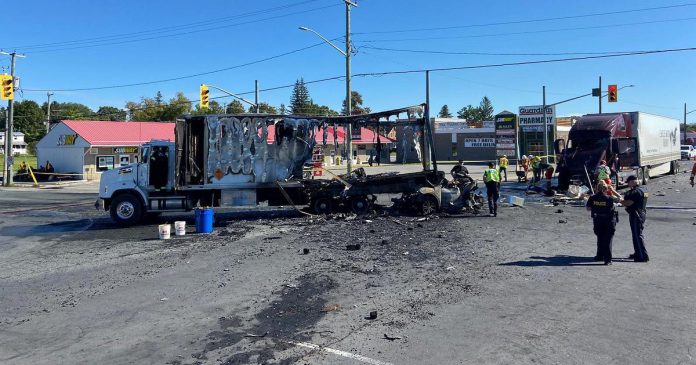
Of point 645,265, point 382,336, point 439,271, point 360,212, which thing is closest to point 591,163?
point 360,212

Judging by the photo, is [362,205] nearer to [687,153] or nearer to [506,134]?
[506,134]

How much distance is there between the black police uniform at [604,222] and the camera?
372 inches

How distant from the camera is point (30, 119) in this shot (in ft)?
379

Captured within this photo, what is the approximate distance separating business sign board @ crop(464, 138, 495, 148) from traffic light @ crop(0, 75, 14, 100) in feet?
176

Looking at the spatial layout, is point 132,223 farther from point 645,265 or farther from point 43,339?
point 645,265

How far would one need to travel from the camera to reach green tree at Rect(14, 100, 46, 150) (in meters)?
113

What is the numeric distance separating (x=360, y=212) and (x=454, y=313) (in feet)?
34.3

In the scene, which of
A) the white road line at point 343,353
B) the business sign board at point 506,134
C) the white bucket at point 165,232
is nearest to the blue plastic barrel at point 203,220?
the white bucket at point 165,232

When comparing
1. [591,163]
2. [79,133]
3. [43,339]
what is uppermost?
[79,133]

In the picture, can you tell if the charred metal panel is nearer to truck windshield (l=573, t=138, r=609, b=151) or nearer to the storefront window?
truck windshield (l=573, t=138, r=609, b=151)

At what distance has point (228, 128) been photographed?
1666 centimetres

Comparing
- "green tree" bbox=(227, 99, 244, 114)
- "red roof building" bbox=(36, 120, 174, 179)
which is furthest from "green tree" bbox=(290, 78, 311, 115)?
"red roof building" bbox=(36, 120, 174, 179)

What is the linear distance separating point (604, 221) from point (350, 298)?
16.3ft

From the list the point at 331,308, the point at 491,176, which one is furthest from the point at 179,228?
the point at 491,176
